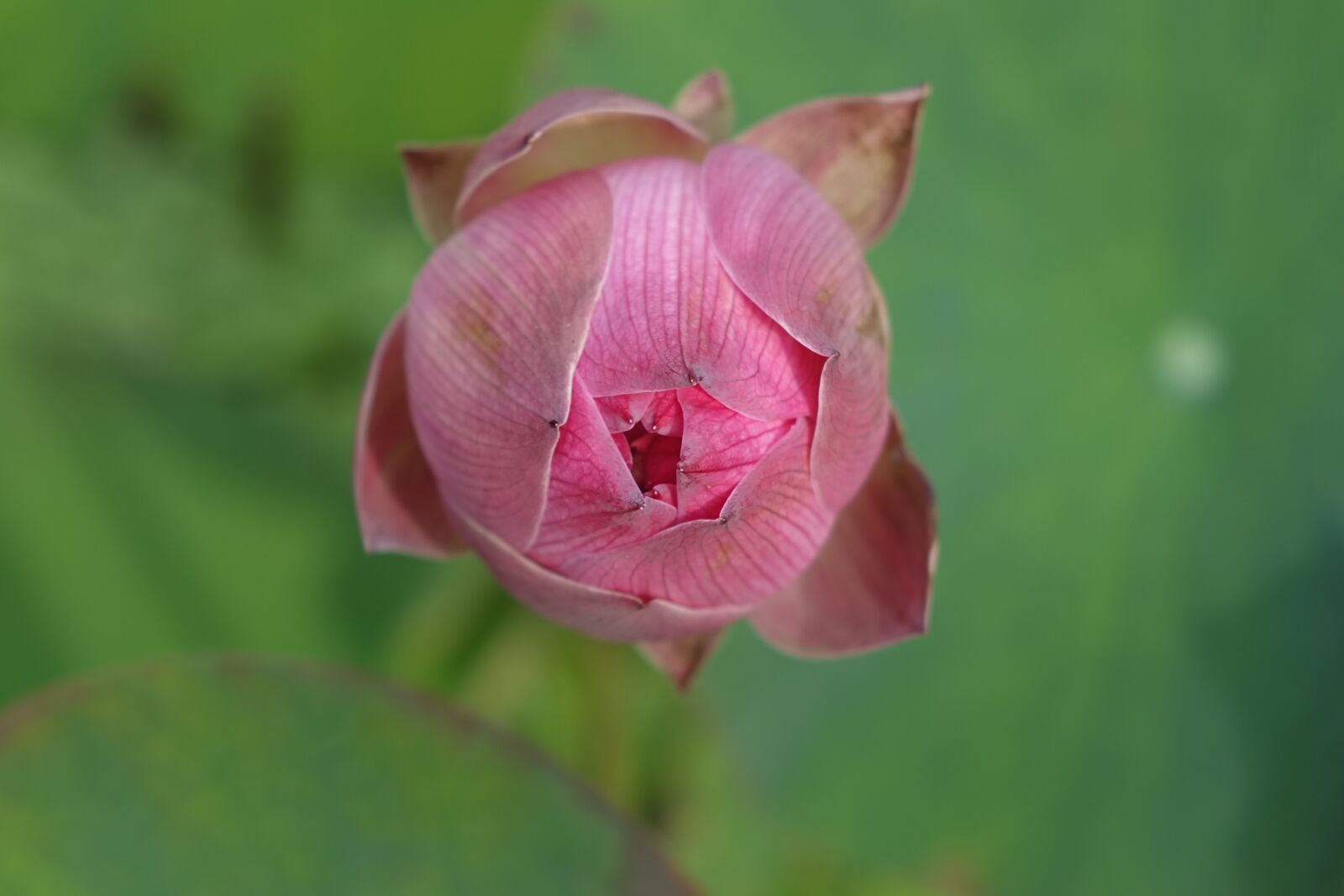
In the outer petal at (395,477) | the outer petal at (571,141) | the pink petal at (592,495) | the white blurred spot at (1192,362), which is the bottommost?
the white blurred spot at (1192,362)

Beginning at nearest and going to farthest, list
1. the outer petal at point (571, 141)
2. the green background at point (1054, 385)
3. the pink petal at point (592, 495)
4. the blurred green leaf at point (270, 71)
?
1. the pink petal at point (592, 495)
2. the outer petal at point (571, 141)
3. the green background at point (1054, 385)
4. the blurred green leaf at point (270, 71)

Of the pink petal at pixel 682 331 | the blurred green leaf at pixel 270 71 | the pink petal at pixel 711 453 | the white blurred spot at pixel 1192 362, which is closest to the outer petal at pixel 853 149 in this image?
the pink petal at pixel 682 331

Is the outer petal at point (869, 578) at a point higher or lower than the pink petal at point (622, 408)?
lower

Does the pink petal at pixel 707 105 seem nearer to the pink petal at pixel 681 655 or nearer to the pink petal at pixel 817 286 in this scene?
the pink petal at pixel 817 286

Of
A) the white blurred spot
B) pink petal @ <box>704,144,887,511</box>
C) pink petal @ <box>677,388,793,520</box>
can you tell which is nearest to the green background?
the white blurred spot

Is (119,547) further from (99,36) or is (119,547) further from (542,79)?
(542,79)

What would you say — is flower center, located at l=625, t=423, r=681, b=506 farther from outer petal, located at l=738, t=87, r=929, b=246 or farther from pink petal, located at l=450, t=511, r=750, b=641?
outer petal, located at l=738, t=87, r=929, b=246

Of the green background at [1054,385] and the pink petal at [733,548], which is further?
the green background at [1054,385]

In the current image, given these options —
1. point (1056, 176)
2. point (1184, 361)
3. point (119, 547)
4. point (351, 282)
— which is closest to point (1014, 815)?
point (1184, 361)
